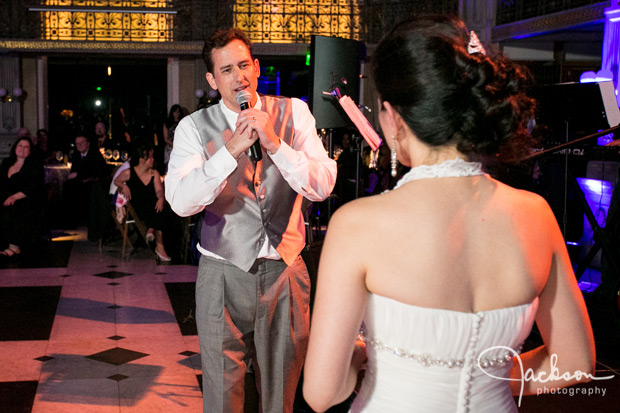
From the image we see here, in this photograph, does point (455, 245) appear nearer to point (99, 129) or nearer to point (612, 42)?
point (612, 42)

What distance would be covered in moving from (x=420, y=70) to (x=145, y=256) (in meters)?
6.52

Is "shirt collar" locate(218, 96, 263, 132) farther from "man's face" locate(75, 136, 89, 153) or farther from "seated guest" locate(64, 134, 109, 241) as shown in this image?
"man's face" locate(75, 136, 89, 153)

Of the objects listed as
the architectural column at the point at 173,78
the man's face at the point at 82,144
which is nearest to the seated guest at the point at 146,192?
the man's face at the point at 82,144

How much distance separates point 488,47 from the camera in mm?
1180

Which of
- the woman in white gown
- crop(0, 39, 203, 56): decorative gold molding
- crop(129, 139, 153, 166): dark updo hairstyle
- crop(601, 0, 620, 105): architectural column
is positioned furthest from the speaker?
crop(0, 39, 203, 56): decorative gold molding

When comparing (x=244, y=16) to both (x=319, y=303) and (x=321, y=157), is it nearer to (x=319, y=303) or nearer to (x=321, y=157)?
(x=321, y=157)

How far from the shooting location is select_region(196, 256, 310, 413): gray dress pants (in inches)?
82.4

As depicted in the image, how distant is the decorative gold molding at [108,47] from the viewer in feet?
40.9

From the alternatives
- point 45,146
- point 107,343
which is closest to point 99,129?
point 45,146

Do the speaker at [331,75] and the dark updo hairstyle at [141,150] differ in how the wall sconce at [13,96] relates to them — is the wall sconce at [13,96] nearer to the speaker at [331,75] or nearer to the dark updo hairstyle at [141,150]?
the dark updo hairstyle at [141,150]

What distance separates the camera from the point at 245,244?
6.84ft

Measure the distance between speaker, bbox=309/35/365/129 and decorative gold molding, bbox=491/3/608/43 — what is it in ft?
19.6

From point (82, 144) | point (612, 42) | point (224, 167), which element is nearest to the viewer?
point (224, 167)

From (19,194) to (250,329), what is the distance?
19.7 ft
